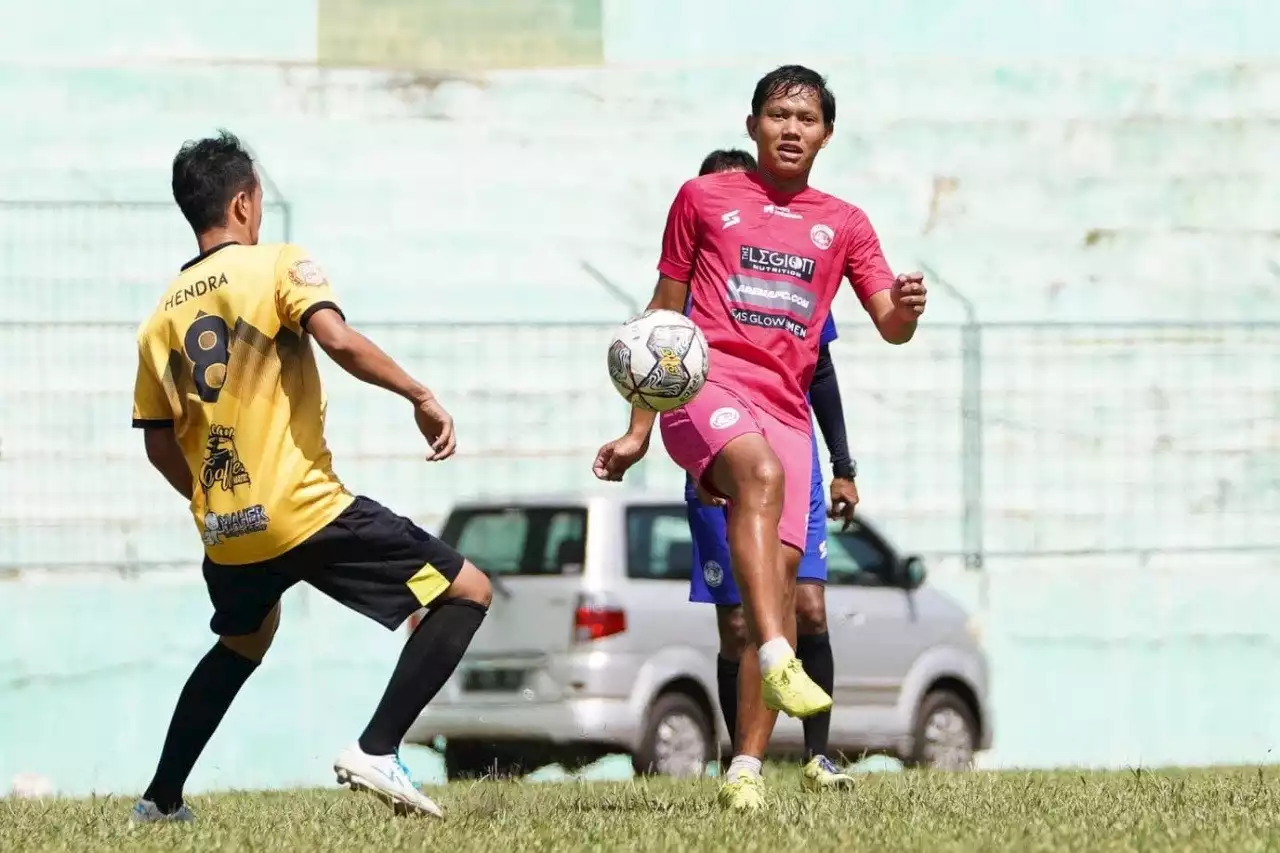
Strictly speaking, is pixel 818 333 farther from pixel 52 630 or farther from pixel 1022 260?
pixel 1022 260

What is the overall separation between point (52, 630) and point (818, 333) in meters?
9.10

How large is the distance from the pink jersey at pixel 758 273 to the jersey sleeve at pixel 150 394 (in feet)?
5.12

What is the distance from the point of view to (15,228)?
621 inches

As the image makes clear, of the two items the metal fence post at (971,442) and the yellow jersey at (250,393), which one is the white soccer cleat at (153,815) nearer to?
the yellow jersey at (250,393)

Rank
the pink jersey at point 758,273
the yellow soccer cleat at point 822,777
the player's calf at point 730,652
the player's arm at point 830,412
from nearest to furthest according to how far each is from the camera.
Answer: the pink jersey at point 758,273, the yellow soccer cleat at point 822,777, the player's calf at point 730,652, the player's arm at point 830,412

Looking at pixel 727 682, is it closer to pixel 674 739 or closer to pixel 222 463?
pixel 222 463

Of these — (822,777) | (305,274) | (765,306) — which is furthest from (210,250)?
(822,777)

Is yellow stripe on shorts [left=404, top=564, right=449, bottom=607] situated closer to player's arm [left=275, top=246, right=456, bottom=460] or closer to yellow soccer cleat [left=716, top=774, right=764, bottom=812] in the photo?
player's arm [left=275, top=246, right=456, bottom=460]

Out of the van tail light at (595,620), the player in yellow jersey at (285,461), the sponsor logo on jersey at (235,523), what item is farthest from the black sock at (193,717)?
the van tail light at (595,620)

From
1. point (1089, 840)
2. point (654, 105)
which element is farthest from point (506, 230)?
point (1089, 840)

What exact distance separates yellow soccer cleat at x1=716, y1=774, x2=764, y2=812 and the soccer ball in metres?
1.09

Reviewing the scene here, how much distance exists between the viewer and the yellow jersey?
628cm

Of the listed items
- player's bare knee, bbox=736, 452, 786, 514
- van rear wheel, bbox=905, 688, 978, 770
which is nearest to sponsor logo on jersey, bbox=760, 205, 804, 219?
player's bare knee, bbox=736, 452, 786, 514

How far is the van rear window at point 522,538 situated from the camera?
11891 mm
